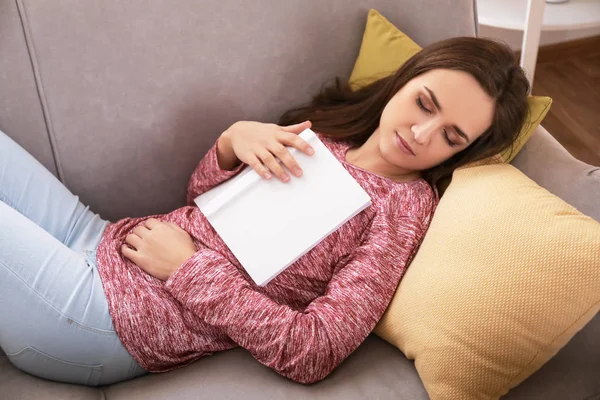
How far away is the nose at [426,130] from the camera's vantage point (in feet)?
3.75

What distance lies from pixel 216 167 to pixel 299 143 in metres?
0.21

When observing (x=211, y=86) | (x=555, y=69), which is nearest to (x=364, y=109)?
(x=211, y=86)

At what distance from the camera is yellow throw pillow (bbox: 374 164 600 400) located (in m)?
0.93

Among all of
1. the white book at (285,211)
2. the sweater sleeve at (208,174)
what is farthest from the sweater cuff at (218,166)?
the white book at (285,211)

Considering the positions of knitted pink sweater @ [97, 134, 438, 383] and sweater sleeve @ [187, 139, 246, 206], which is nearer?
knitted pink sweater @ [97, 134, 438, 383]

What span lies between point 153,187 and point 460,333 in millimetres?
713

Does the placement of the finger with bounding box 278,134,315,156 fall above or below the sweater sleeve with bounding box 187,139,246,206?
above

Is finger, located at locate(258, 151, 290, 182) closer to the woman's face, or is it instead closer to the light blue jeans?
the woman's face

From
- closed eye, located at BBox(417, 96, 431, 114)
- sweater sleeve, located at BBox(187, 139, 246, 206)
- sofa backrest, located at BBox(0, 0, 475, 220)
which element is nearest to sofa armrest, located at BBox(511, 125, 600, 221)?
closed eye, located at BBox(417, 96, 431, 114)

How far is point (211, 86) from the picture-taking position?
1309 mm

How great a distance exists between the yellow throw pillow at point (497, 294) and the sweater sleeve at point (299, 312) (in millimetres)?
55

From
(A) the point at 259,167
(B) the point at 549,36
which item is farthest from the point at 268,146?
(B) the point at 549,36

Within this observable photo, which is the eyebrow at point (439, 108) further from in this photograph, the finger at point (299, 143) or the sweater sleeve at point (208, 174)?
Answer: the sweater sleeve at point (208, 174)

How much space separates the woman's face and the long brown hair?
22mm
